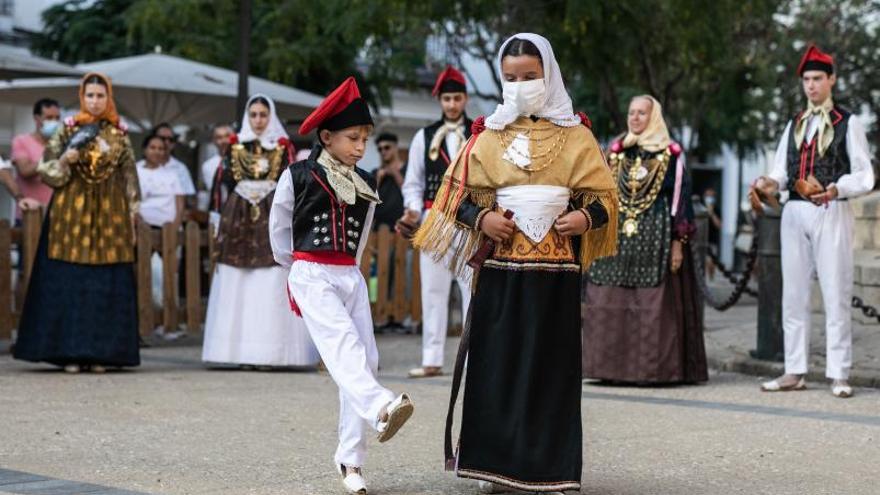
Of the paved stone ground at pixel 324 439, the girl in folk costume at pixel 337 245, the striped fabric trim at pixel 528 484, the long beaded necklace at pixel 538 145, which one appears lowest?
the paved stone ground at pixel 324 439

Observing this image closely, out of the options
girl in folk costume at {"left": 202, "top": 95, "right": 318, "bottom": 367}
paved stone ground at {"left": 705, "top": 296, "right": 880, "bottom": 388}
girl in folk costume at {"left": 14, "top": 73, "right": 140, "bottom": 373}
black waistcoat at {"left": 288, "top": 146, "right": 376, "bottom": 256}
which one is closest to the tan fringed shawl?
black waistcoat at {"left": 288, "top": 146, "right": 376, "bottom": 256}

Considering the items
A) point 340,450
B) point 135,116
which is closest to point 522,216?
point 340,450

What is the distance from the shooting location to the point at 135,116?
20922mm

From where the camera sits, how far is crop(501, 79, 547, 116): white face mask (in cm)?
665

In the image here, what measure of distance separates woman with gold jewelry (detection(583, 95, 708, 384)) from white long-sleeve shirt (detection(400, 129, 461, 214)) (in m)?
1.11

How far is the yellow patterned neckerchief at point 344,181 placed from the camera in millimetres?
7047

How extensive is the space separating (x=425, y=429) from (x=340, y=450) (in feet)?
6.21

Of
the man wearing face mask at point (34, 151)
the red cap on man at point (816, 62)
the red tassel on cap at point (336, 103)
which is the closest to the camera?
the red tassel on cap at point (336, 103)

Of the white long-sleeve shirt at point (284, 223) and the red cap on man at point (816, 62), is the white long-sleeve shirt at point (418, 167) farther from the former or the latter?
the white long-sleeve shirt at point (284, 223)

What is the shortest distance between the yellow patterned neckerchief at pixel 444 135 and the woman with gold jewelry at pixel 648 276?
1.06 meters

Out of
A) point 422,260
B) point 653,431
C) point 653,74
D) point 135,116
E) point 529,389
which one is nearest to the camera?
point 529,389

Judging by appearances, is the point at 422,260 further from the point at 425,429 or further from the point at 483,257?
the point at 483,257

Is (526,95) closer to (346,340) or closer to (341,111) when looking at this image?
(341,111)

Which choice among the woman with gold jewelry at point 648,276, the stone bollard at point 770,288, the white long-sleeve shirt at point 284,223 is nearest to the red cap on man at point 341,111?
the white long-sleeve shirt at point 284,223
